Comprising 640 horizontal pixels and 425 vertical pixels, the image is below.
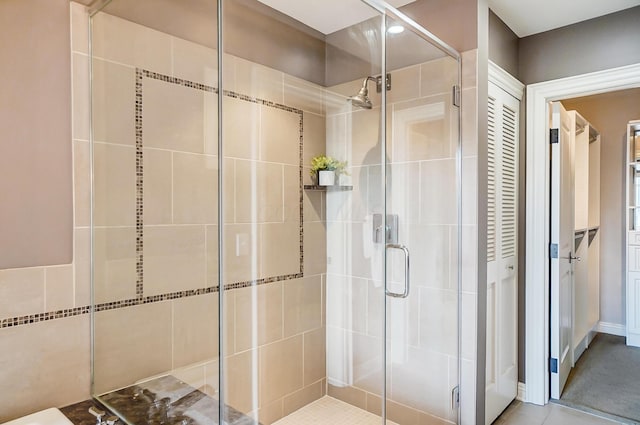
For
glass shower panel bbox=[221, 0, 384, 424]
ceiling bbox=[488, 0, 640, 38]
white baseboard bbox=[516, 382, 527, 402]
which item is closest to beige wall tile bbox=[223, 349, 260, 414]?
glass shower panel bbox=[221, 0, 384, 424]

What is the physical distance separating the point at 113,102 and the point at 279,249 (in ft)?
3.40

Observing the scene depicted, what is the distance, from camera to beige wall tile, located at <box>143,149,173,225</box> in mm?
1593

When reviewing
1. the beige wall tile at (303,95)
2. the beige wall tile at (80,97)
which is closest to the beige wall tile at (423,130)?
the beige wall tile at (303,95)

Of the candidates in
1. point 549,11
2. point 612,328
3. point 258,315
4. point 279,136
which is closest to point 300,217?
point 279,136

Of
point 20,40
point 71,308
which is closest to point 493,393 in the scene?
point 71,308

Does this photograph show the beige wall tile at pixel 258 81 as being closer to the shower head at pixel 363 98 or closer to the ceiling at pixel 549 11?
the shower head at pixel 363 98

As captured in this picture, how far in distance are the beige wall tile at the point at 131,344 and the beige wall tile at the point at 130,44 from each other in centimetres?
104

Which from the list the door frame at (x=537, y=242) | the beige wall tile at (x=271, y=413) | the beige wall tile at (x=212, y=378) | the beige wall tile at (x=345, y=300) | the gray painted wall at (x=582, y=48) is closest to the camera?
the beige wall tile at (x=212, y=378)

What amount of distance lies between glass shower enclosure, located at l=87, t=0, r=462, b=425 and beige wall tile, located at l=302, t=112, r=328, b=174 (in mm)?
13

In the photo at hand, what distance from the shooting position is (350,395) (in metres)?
2.20

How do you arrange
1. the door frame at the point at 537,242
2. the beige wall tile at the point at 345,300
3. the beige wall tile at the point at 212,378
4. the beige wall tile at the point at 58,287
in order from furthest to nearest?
1. the door frame at the point at 537,242
2. the beige wall tile at the point at 345,300
3. the beige wall tile at the point at 212,378
4. the beige wall tile at the point at 58,287

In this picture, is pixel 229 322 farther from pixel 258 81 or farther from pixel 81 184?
pixel 258 81

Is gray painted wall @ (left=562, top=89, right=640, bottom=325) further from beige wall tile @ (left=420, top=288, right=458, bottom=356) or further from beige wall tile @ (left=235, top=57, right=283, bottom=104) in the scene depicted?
beige wall tile @ (left=235, top=57, right=283, bottom=104)

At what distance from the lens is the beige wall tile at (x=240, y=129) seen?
1.66 meters
